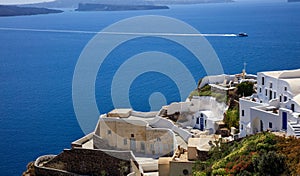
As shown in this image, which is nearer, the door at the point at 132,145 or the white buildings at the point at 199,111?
the door at the point at 132,145

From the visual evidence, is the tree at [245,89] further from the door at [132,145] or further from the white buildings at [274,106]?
the door at [132,145]

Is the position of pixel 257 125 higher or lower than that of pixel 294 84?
lower

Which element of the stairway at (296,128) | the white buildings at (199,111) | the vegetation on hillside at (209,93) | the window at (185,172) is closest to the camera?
the stairway at (296,128)

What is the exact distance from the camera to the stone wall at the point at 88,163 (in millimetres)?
19719

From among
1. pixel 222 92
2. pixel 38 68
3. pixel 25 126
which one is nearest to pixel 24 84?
pixel 38 68

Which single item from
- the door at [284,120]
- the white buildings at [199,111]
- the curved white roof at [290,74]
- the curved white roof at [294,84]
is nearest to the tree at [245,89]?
the white buildings at [199,111]

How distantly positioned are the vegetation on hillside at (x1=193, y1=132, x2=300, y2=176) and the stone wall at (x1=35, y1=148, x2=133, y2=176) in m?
4.00

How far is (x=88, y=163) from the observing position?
20141 millimetres

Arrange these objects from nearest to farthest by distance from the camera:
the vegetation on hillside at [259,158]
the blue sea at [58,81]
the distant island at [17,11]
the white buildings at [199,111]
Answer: the vegetation on hillside at [259,158]
the white buildings at [199,111]
the blue sea at [58,81]
the distant island at [17,11]

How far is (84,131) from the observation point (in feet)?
112

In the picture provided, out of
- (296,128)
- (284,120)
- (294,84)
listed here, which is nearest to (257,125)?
(284,120)

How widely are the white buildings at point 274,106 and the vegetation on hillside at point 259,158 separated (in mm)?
1552

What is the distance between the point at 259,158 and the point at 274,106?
5.98 m

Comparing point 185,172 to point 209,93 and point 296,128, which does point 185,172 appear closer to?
point 296,128
